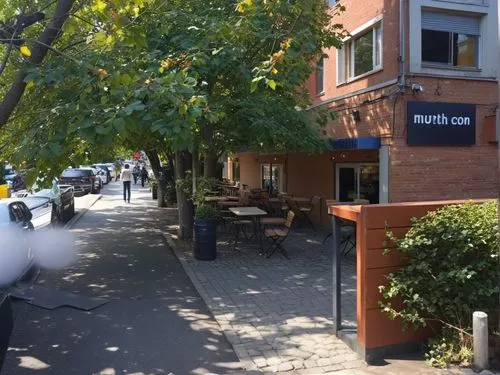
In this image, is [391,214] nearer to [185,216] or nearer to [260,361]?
[260,361]

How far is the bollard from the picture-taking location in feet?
14.0

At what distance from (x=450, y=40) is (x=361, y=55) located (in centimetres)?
235

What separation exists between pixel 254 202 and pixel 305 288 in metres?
7.74

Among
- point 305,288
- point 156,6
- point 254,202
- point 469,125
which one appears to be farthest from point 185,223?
point 469,125

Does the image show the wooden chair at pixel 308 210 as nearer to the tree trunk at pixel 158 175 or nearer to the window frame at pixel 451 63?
the window frame at pixel 451 63

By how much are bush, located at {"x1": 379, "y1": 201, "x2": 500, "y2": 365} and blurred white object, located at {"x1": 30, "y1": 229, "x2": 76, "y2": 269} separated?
7.05 m

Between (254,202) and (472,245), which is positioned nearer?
(472,245)

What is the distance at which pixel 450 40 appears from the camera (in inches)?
463

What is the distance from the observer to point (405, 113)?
11.0m

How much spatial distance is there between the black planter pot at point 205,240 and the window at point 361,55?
5.63 meters

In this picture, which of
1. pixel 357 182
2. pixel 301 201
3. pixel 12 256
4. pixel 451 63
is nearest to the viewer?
pixel 12 256

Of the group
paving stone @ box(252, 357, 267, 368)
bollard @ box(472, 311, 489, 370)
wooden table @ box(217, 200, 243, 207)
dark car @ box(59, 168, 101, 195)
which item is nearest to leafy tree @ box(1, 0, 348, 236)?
wooden table @ box(217, 200, 243, 207)

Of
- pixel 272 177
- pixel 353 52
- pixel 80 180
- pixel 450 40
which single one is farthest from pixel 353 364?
pixel 80 180

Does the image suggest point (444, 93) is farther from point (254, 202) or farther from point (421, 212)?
point (421, 212)
